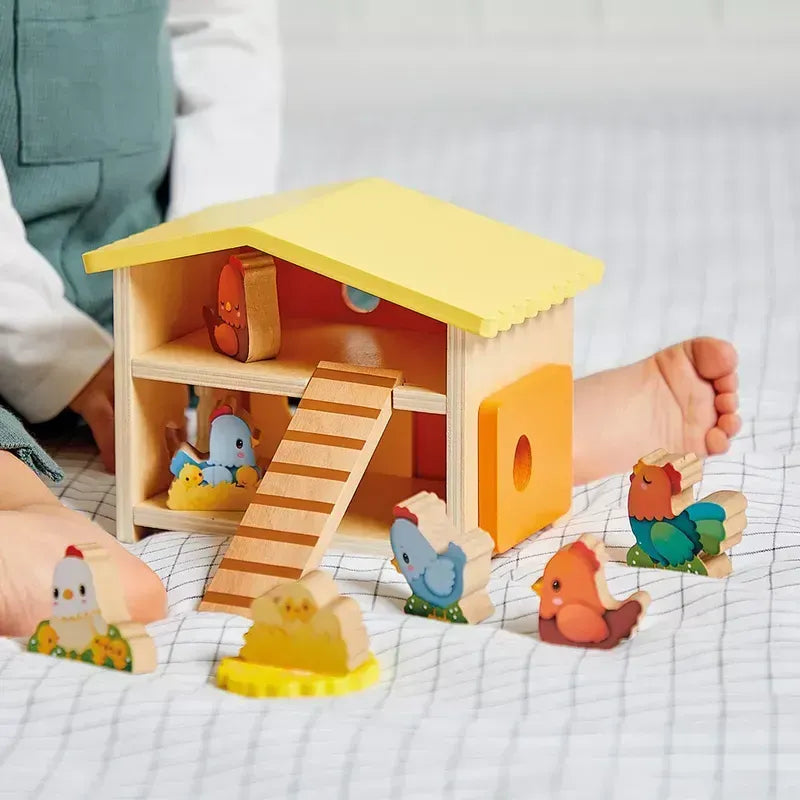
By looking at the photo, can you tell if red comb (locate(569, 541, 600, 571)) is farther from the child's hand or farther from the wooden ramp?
the child's hand

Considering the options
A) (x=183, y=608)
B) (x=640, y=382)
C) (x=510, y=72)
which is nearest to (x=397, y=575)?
(x=183, y=608)

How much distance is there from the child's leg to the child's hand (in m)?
0.26

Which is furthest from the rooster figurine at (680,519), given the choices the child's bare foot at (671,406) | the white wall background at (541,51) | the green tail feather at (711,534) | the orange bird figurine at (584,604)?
the white wall background at (541,51)

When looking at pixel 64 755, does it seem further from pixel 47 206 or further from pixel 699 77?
pixel 699 77

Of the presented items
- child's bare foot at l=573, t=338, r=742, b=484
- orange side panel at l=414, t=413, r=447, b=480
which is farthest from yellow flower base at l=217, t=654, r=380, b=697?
child's bare foot at l=573, t=338, r=742, b=484

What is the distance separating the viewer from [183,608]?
958 millimetres

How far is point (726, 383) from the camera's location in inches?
49.3

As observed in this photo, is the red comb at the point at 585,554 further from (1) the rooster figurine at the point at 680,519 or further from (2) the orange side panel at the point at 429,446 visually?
(2) the orange side panel at the point at 429,446

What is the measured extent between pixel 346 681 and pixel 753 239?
1.11 m

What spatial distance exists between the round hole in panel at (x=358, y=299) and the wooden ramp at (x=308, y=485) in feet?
0.55

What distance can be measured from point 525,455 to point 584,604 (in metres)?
0.23

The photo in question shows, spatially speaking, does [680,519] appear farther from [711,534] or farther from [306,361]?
[306,361]

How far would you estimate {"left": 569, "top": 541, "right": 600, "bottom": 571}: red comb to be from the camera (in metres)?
0.85

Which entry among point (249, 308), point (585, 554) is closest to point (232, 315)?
point (249, 308)
